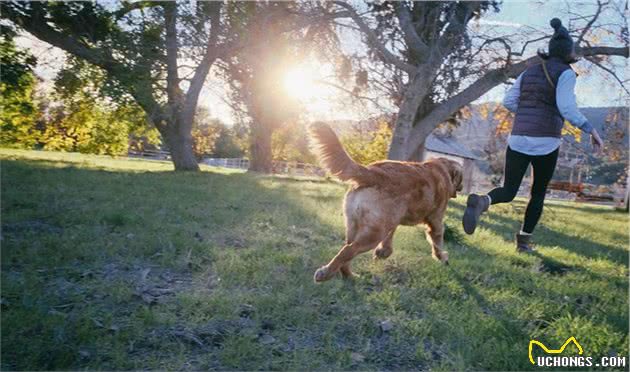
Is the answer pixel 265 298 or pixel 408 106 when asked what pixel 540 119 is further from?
pixel 408 106

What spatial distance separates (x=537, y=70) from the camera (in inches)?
181

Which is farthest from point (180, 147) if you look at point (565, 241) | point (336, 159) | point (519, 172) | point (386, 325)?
point (386, 325)

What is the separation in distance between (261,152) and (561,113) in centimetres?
1933

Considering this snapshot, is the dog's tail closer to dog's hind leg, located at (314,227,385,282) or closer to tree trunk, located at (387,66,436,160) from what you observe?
dog's hind leg, located at (314,227,385,282)

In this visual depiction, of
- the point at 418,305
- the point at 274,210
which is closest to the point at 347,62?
the point at 274,210

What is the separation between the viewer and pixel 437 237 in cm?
427

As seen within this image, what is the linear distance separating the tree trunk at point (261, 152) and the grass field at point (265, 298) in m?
16.7

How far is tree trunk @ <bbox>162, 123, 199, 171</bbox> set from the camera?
15539 millimetres

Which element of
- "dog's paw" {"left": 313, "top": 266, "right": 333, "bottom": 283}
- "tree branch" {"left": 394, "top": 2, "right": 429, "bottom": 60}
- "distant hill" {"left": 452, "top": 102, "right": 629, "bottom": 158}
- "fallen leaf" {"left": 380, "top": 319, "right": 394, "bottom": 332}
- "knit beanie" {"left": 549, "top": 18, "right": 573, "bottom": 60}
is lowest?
"fallen leaf" {"left": 380, "top": 319, "right": 394, "bottom": 332}

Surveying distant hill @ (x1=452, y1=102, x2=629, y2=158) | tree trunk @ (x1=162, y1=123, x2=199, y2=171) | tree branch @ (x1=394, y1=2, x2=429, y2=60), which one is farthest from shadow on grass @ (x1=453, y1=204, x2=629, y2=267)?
tree trunk @ (x1=162, y1=123, x2=199, y2=171)

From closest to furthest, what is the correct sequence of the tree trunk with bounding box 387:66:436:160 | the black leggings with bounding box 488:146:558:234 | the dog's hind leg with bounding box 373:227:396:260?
the dog's hind leg with bounding box 373:227:396:260 < the black leggings with bounding box 488:146:558:234 < the tree trunk with bounding box 387:66:436:160

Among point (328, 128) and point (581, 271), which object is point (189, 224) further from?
point (581, 271)

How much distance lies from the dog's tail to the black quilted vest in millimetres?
2286

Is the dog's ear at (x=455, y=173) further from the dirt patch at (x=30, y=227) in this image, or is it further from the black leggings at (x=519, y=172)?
the dirt patch at (x=30, y=227)
